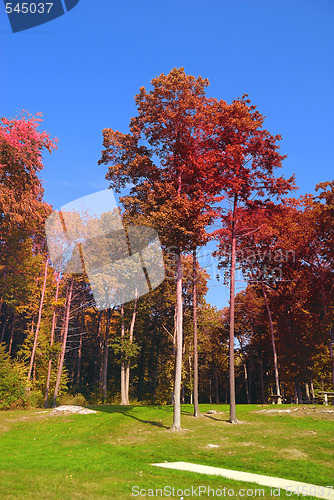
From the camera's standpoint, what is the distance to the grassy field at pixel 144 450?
7.93 m

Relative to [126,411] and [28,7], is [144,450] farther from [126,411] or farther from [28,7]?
[28,7]

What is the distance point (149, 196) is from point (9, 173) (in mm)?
8440

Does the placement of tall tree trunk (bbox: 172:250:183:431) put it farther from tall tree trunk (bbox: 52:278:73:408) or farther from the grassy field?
tall tree trunk (bbox: 52:278:73:408)

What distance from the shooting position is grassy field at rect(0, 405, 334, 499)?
7.93 meters

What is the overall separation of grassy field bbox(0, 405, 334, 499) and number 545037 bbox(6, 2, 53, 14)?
1751cm

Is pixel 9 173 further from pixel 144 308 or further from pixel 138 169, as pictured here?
pixel 144 308

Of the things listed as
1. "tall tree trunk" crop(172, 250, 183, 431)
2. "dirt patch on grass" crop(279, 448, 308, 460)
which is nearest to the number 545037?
A: "tall tree trunk" crop(172, 250, 183, 431)

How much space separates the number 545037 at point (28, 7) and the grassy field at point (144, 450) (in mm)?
17511

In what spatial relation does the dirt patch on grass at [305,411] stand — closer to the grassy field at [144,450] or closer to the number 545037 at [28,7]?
the grassy field at [144,450]

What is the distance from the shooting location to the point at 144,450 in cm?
1179

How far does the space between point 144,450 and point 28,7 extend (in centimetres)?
1932

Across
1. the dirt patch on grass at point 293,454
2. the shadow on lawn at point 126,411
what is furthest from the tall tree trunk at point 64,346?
the dirt patch on grass at point 293,454

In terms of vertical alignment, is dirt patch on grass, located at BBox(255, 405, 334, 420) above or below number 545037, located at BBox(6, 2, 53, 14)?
below

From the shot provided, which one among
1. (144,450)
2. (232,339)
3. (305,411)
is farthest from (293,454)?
(305,411)
